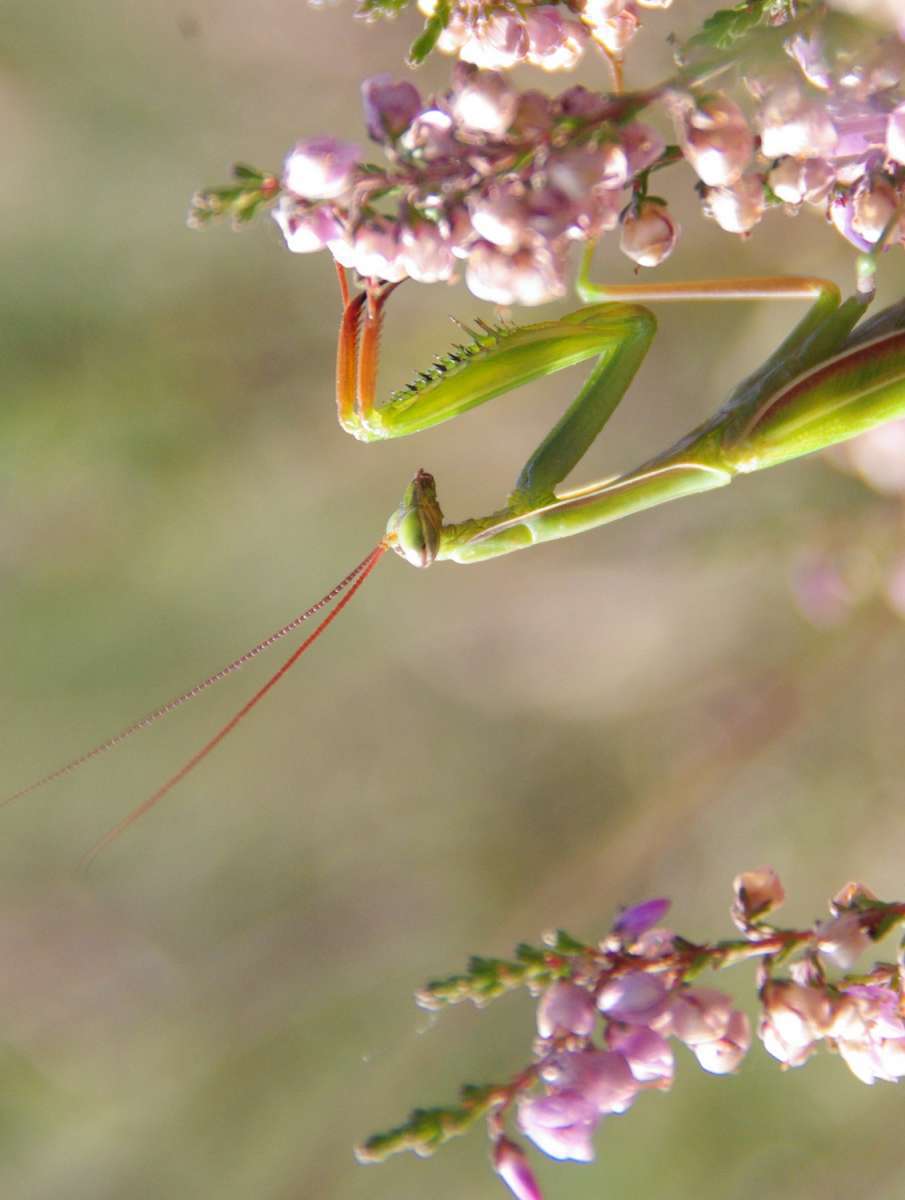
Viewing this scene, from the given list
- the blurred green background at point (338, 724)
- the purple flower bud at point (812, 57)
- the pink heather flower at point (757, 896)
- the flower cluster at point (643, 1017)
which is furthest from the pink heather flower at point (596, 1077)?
the blurred green background at point (338, 724)

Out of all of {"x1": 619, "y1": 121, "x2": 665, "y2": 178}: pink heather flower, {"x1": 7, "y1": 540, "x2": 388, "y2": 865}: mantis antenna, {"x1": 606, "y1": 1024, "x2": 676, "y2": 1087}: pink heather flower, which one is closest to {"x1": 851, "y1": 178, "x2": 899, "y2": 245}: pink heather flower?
{"x1": 619, "y1": 121, "x2": 665, "y2": 178}: pink heather flower

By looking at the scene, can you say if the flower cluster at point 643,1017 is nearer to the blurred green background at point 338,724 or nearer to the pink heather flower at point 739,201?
the pink heather flower at point 739,201

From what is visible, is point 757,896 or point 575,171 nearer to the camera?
point 575,171

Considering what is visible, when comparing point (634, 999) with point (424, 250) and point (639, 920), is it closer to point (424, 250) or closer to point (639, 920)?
point (639, 920)

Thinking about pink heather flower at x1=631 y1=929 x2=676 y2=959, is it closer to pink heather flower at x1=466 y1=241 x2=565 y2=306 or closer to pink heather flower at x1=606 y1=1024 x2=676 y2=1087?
pink heather flower at x1=606 y1=1024 x2=676 y2=1087

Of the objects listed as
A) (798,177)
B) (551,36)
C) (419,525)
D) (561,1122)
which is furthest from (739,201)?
(561,1122)

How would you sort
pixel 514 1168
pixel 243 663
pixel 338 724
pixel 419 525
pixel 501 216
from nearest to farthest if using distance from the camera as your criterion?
1. pixel 501 216
2. pixel 514 1168
3. pixel 419 525
4. pixel 243 663
5. pixel 338 724

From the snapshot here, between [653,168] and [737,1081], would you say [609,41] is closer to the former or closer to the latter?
[653,168]
